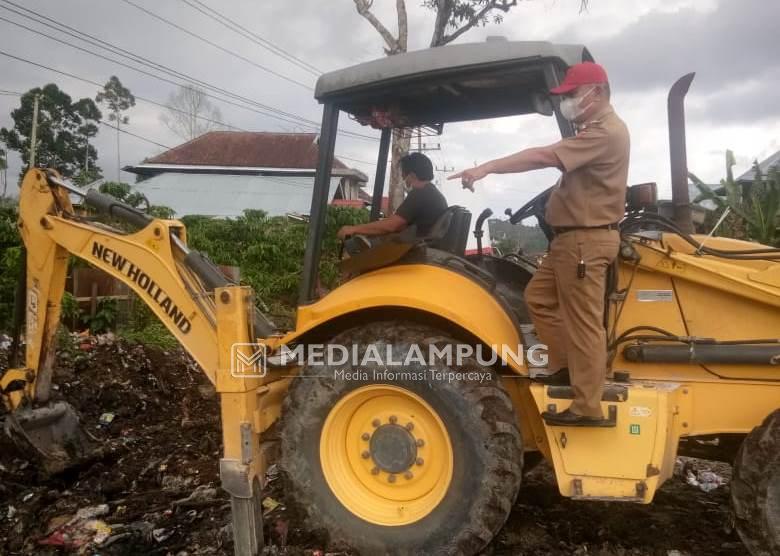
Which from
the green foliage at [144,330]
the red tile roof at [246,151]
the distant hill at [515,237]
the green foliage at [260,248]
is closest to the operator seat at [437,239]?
the distant hill at [515,237]

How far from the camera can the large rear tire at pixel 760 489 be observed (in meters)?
2.82

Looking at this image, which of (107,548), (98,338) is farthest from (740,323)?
(98,338)

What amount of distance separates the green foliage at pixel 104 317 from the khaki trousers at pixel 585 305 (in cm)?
662

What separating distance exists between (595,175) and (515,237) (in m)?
1.02

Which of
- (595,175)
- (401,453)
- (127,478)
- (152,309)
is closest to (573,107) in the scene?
(595,175)

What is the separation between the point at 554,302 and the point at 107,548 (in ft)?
8.35

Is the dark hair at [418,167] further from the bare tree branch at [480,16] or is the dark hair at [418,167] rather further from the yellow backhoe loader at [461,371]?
the bare tree branch at [480,16]

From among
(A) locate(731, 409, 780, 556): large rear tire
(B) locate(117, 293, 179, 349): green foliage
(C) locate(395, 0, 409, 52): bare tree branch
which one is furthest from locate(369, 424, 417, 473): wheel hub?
(C) locate(395, 0, 409, 52): bare tree branch

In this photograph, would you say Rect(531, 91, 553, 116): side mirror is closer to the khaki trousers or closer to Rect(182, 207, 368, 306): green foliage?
the khaki trousers

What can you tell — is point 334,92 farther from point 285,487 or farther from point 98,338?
point 98,338

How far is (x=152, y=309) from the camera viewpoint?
3748 millimetres

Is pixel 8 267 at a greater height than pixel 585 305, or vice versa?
pixel 8 267

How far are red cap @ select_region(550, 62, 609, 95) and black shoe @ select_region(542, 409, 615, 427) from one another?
1.42 meters

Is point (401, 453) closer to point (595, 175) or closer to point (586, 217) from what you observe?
point (586, 217)
